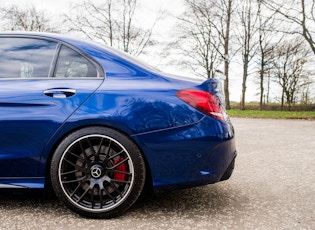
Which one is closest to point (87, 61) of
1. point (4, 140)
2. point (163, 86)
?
point (163, 86)

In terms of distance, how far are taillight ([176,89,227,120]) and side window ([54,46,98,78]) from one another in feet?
2.38

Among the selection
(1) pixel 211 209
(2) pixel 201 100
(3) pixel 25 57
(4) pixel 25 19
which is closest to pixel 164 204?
(1) pixel 211 209

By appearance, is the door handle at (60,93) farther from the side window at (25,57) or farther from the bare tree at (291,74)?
the bare tree at (291,74)

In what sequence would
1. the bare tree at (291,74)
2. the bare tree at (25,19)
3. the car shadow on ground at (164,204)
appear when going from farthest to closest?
the bare tree at (291,74) < the bare tree at (25,19) < the car shadow on ground at (164,204)

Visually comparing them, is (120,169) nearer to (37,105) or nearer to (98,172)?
(98,172)

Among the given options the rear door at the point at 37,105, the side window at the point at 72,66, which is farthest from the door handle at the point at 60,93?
the side window at the point at 72,66

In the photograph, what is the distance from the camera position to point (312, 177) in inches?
160

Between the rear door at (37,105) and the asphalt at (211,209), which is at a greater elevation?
the rear door at (37,105)

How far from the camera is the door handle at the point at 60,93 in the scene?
8.58ft

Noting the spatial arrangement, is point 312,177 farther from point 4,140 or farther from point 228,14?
point 228,14

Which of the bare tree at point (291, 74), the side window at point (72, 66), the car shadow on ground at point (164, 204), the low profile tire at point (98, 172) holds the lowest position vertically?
the car shadow on ground at point (164, 204)

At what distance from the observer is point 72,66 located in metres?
2.79

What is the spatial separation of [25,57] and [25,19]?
71.8 feet

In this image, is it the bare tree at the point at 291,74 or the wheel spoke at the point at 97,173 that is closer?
the wheel spoke at the point at 97,173
